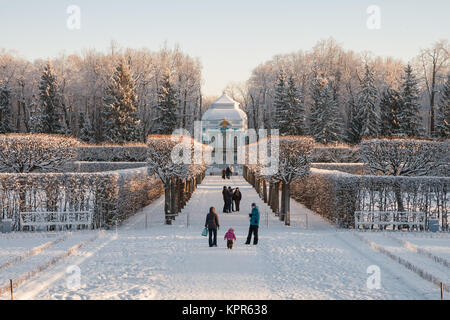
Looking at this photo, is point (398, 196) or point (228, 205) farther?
point (228, 205)

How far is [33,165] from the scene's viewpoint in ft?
78.9

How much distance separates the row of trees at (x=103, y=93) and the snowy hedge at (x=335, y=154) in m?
25.2

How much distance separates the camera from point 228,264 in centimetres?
1278

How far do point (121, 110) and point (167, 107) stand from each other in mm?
7842

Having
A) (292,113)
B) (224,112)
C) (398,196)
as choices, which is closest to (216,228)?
(398,196)

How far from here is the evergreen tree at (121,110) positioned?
189ft

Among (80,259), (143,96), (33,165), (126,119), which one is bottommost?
(80,259)

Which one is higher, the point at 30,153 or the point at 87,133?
the point at 87,133

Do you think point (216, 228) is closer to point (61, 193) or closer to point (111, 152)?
point (61, 193)

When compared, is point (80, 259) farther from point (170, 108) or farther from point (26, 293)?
point (170, 108)

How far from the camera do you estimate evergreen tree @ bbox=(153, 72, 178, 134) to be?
63.7 metres

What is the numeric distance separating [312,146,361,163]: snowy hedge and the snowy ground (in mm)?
27872
